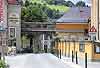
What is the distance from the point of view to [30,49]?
107438 mm

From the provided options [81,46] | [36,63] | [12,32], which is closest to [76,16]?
[12,32]

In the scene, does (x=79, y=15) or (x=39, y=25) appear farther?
(x=39, y=25)

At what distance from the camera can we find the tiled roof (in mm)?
95812

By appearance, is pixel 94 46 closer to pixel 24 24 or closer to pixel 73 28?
pixel 73 28

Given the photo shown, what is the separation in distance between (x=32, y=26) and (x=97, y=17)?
162ft

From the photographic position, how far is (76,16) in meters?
97.9

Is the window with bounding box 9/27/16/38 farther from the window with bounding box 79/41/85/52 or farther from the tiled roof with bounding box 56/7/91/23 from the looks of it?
the window with bounding box 79/41/85/52

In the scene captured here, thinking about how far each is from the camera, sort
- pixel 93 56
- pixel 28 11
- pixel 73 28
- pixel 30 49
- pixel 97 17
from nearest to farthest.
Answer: pixel 93 56, pixel 97 17, pixel 73 28, pixel 30 49, pixel 28 11

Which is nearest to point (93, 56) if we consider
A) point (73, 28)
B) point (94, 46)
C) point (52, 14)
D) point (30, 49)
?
point (94, 46)

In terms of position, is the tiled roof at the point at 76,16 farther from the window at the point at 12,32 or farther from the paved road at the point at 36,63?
the paved road at the point at 36,63

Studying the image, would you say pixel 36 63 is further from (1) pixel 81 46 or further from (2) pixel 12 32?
(2) pixel 12 32

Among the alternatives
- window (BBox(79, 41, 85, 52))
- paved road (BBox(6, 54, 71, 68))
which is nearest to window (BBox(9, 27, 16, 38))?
paved road (BBox(6, 54, 71, 68))

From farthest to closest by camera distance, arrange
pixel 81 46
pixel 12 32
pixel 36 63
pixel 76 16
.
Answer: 1. pixel 12 32
2. pixel 76 16
3. pixel 81 46
4. pixel 36 63

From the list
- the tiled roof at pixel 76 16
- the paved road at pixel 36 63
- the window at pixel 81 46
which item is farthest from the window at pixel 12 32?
the window at pixel 81 46
